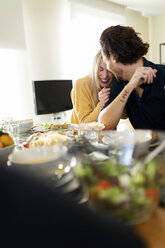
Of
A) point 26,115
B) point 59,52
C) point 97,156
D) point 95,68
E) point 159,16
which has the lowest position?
point 26,115

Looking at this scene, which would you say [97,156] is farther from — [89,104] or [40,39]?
[40,39]

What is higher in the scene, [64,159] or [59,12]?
[59,12]

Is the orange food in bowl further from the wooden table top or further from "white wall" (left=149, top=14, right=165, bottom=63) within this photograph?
"white wall" (left=149, top=14, right=165, bottom=63)

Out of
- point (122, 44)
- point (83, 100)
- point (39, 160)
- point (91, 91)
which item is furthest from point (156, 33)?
point (39, 160)

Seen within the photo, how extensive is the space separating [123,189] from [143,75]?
3.48 ft

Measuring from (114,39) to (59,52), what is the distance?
8.54 feet

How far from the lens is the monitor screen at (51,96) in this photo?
3289 millimetres

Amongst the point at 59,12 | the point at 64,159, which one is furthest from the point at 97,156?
the point at 59,12

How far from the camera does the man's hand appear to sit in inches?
52.8

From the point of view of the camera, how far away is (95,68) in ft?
6.09

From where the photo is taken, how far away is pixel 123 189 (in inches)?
15.9

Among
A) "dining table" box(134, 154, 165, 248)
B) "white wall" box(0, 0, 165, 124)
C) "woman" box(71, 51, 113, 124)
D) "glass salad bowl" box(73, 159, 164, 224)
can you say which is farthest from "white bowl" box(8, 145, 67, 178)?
"white wall" box(0, 0, 165, 124)

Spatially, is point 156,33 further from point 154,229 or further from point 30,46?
point 154,229

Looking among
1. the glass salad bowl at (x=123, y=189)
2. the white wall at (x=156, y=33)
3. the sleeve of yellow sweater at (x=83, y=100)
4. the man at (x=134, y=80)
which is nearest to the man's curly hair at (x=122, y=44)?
the man at (x=134, y=80)
